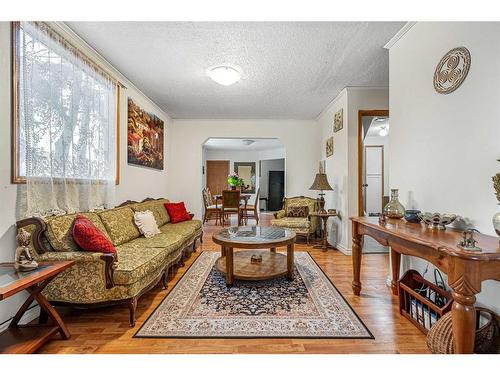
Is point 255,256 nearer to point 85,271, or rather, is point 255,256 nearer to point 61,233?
point 85,271

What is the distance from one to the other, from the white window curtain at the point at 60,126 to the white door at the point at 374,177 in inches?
256

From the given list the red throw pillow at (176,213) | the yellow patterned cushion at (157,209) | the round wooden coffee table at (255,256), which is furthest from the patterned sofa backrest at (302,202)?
the yellow patterned cushion at (157,209)

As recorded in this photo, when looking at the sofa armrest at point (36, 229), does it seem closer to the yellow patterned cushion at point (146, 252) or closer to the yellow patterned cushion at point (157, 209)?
the yellow patterned cushion at point (146, 252)

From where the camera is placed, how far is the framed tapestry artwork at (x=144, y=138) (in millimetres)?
3428

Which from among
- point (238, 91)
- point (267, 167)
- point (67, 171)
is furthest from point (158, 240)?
point (267, 167)

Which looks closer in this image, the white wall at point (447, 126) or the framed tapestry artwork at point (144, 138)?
the white wall at point (447, 126)

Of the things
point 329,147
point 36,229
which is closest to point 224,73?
point 36,229

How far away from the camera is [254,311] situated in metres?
2.00

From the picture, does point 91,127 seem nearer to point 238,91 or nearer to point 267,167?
point 238,91

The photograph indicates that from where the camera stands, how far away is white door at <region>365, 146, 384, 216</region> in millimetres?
6715

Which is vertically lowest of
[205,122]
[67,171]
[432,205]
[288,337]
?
[288,337]

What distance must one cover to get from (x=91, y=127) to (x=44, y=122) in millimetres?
569

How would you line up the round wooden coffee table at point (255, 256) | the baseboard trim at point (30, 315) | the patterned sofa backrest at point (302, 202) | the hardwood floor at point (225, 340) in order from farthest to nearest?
the patterned sofa backrest at point (302, 202) → the round wooden coffee table at point (255, 256) → the baseboard trim at point (30, 315) → the hardwood floor at point (225, 340)
